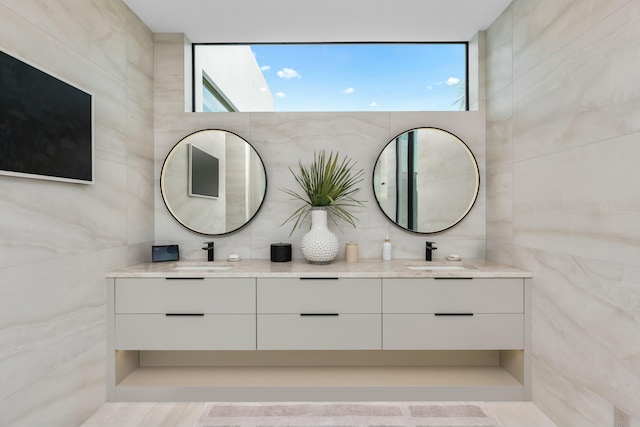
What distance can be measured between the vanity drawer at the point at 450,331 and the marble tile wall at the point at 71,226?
5.60 ft

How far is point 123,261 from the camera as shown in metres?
2.29

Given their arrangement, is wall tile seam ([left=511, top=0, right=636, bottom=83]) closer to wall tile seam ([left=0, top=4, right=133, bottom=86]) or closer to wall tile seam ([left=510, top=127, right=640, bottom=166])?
wall tile seam ([left=510, top=127, right=640, bottom=166])

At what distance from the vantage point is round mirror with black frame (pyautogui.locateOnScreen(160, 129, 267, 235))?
267 cm

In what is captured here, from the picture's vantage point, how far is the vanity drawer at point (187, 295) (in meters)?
2.12

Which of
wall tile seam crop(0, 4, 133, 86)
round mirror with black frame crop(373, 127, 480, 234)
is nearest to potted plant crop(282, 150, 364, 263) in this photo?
round mirror with black frame crop(373, 127, 480, 234)

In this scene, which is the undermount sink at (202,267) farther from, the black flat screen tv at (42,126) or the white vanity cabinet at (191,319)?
the black flat screen tv at (42,126)

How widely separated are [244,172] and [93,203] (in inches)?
40.3

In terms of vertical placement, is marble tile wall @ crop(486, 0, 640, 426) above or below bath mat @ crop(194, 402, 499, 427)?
above

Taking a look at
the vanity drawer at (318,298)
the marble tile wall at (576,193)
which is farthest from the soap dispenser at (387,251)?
the marble tile wall at (576,193)

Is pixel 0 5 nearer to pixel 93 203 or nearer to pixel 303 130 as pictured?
pixel 93 203

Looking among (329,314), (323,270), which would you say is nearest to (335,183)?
(323,270)

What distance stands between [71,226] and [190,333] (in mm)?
883

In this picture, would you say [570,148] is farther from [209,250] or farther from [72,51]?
[72,51]

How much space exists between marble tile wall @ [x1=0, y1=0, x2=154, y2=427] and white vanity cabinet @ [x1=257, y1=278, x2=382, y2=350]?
0.96 meters
